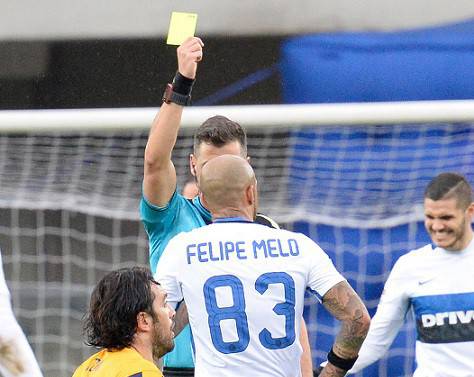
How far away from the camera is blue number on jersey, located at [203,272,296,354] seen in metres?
3.74

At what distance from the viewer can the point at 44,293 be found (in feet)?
24.2

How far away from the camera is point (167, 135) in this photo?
4.26m

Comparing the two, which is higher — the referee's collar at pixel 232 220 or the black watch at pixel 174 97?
the black watch at pixel 174 97

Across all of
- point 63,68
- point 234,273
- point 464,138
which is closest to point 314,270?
point 234,273

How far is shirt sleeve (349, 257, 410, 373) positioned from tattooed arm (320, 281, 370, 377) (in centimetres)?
145

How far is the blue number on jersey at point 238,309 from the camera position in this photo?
12.3ft

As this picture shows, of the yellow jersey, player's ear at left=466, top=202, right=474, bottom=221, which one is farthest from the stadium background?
the yellow jersey

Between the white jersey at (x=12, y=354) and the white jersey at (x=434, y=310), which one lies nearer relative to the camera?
the white jersey at (x=12, y=354)

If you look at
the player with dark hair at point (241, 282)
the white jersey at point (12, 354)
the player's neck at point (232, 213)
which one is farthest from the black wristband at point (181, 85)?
Result: the white jersey at point (12, 354)

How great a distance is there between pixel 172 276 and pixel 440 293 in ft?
6.70

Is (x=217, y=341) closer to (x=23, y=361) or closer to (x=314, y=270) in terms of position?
(x=314, y=270)

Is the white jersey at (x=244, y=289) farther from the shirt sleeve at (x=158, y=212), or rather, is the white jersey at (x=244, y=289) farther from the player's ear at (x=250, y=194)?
the shirt sleeve at (x=158, y=212)

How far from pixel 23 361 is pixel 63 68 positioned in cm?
448

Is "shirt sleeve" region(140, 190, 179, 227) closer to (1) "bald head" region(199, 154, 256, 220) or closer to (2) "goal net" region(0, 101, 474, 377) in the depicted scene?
(1) "bald head" region(199, 154, 256, 220)
